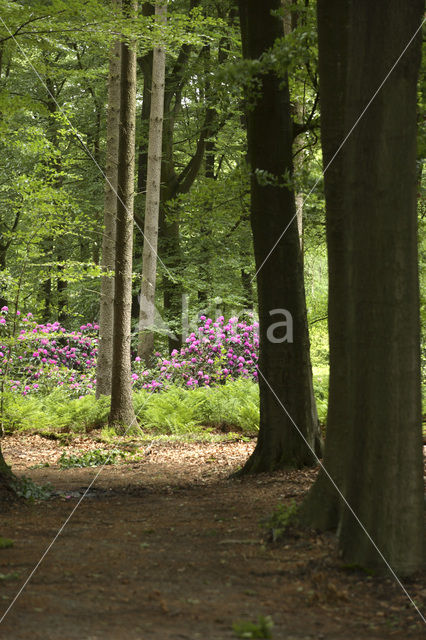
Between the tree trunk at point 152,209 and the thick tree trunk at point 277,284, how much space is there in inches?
→ 321

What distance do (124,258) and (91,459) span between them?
11.7 ft

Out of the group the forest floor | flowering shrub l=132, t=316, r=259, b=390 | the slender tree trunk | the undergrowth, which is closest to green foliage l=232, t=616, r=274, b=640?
the forest floor

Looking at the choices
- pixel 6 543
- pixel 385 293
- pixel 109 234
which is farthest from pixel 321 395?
pixel 385 293

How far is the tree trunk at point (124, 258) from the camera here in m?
11.0

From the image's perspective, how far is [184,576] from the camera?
13.3 feet

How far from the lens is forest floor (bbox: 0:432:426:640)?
330cm

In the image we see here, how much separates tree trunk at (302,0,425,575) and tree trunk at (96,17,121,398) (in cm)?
837

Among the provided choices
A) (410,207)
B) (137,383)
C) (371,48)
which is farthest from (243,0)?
(137,383)

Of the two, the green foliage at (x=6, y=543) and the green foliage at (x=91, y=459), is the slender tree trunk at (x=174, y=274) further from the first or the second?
the green foliage at (x=6, y=543)

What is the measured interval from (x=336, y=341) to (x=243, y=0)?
3800mm

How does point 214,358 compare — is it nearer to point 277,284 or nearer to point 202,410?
point 202,410

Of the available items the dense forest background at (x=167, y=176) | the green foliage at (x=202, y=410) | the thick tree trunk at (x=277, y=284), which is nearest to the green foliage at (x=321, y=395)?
the green foliage at (x=202, y=410)

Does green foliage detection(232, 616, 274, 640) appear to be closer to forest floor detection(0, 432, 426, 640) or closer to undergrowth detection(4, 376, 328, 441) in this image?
forest floor detection(0, 432, 426, 640)

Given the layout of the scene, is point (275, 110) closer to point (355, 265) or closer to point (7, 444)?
point (355, 265)
